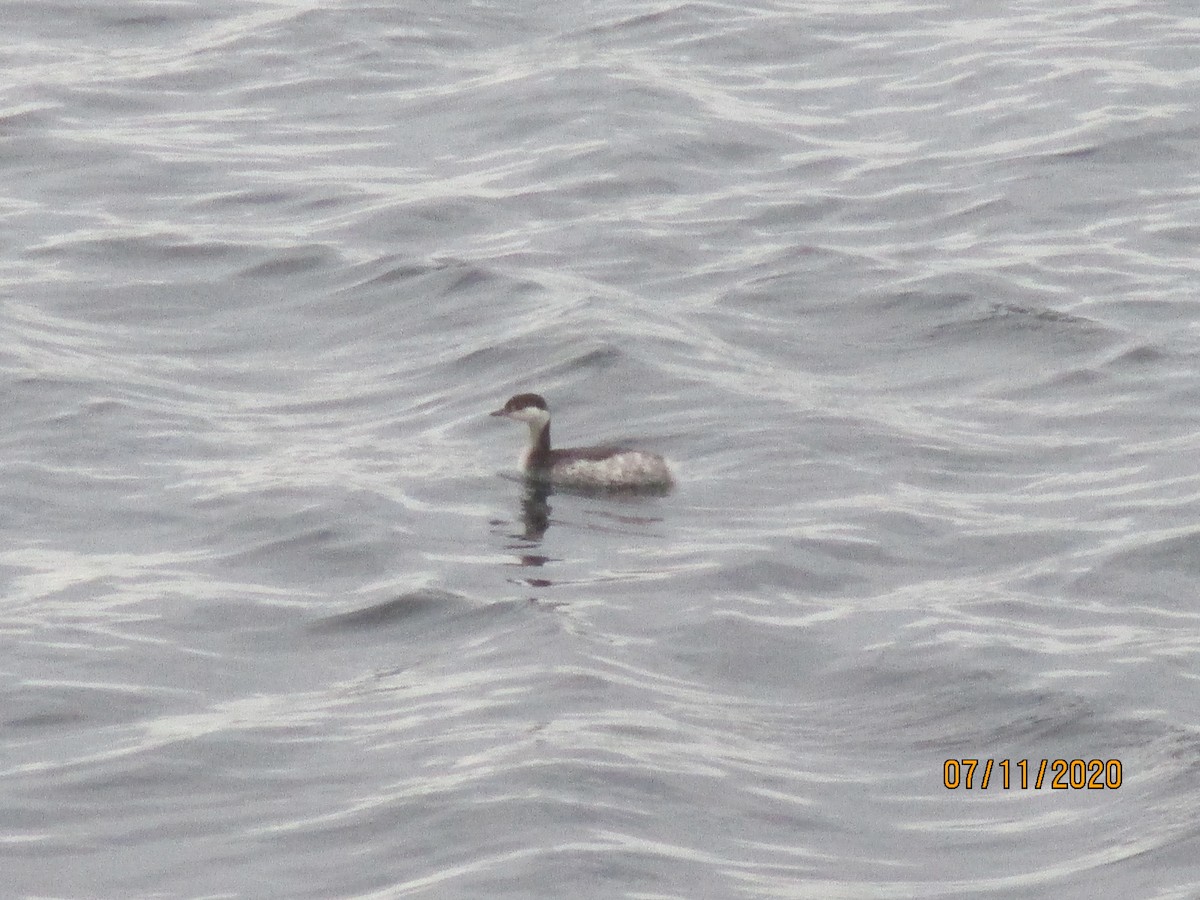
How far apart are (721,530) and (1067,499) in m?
2.04

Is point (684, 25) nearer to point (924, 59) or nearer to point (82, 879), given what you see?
point (924, 59)

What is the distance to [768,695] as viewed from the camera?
1207 centimetres

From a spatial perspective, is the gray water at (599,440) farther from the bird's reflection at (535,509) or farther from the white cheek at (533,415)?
the white cheek at (533,415)

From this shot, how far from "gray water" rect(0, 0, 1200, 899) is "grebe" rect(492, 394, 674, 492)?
0.56 feet

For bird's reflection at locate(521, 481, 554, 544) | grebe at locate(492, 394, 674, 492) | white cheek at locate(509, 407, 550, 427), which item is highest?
white cheek at locate(509, 407, 550, 427)

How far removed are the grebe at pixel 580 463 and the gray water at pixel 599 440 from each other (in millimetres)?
171

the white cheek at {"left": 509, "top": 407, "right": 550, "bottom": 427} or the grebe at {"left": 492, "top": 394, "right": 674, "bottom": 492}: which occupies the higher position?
the white cheek at {"left": 509, "top": 407, "right": 550, "bottom": 427}

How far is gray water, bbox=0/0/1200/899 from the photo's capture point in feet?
35.1

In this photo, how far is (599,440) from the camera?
652 inches

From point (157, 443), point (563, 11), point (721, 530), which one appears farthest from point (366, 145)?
point (721, 530)
